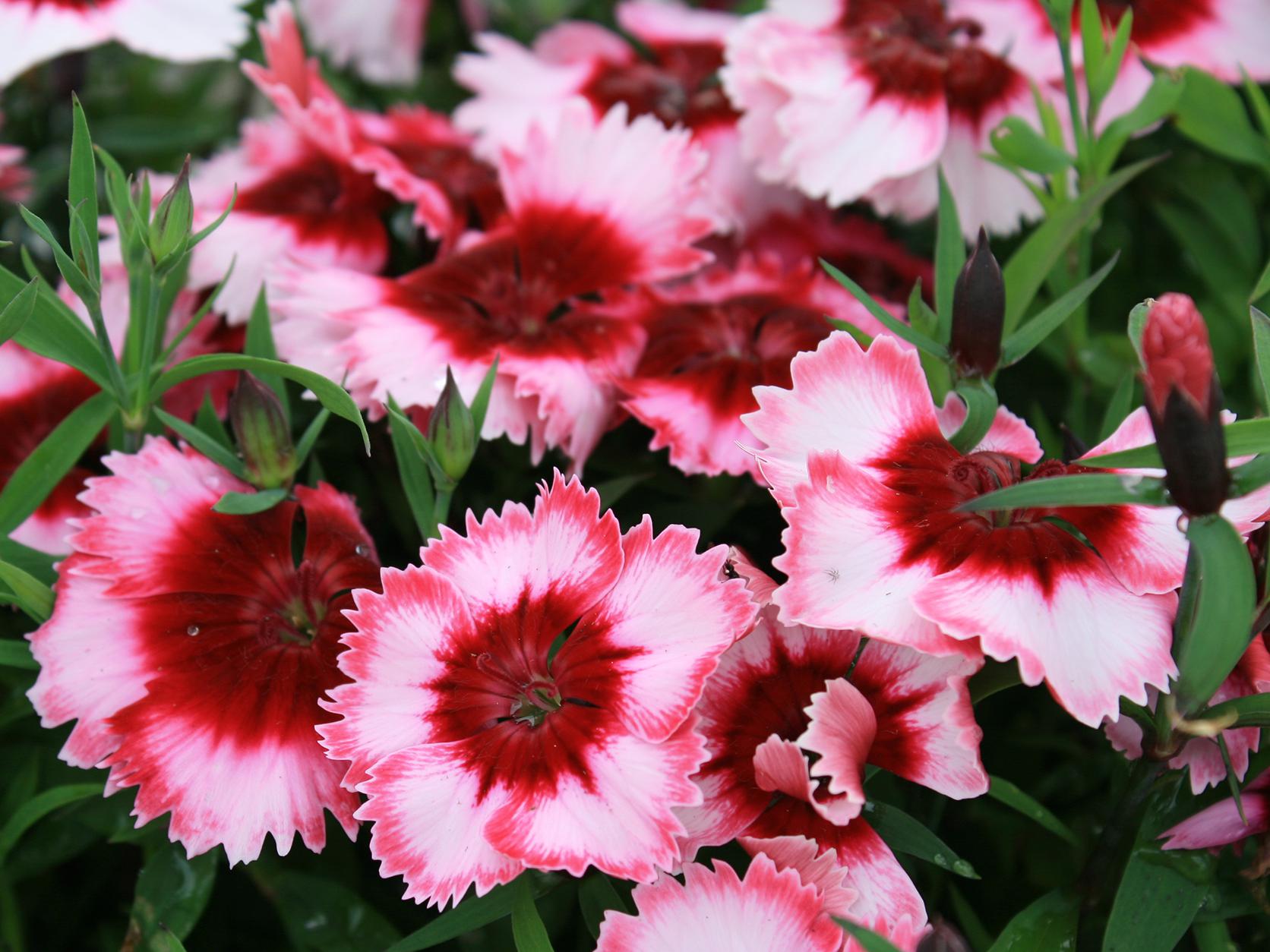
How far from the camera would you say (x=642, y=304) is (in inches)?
31.8

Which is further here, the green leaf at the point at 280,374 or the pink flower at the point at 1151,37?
the pink flower at the point at 1151,37

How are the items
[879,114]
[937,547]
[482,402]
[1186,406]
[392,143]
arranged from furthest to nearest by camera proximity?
[392,143], [879,114], [482,402], [937,547], [1186,406]

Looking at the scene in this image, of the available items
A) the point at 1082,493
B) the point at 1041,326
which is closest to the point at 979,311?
the point at 1041,326

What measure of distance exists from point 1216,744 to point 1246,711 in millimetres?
53

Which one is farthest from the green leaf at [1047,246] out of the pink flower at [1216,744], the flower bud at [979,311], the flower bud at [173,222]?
the flower bud at [173,222]

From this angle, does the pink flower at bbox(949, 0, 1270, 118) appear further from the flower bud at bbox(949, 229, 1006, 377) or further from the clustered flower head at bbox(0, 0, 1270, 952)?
the flower bud at bbox(949, 229, 1006, 377)

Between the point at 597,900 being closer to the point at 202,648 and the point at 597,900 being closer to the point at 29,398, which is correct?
the point at 202,648

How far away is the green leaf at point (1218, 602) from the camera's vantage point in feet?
1.49

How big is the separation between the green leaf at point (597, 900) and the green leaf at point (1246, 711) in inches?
10.9

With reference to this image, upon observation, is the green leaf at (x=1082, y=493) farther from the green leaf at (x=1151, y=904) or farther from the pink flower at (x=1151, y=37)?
the pink flower at (x=1151, y=37)

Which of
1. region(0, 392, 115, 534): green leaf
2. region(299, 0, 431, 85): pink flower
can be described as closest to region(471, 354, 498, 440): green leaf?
region(0, 392, 115, 534): green leaf

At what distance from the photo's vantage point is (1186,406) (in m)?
0.43

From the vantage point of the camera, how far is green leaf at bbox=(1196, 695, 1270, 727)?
0.52 m

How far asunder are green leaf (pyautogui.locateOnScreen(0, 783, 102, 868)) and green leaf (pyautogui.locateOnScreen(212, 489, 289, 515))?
0.52 feet
